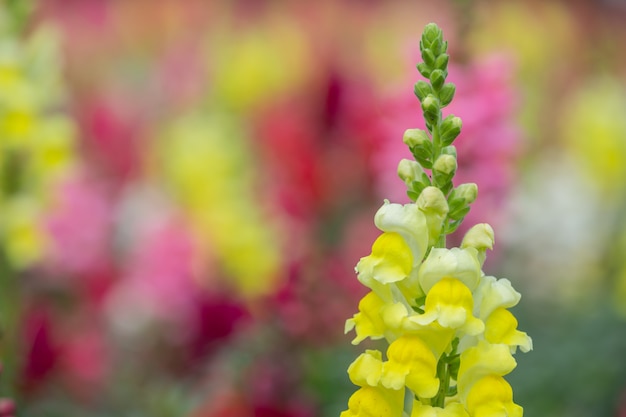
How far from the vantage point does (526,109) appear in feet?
16.4

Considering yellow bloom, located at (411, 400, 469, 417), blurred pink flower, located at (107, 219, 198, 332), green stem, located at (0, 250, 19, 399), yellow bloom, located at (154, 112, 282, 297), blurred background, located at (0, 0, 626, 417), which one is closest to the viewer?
yellow bloom, located at (411, 400, 469, 417)

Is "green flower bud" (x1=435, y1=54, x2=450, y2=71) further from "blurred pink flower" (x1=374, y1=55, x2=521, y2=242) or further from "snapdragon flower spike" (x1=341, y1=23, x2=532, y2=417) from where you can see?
"blurred pink flower" (x1=374, y1=55, x2=521, y2=242)

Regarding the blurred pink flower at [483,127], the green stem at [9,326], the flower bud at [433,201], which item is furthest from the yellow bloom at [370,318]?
the blurred pink flower at [483,127]

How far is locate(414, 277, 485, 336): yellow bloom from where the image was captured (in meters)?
0.93

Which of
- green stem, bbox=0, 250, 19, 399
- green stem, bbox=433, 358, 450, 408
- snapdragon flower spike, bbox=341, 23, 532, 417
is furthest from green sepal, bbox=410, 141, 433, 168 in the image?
green stem, bbox=0, 250, 19, 399

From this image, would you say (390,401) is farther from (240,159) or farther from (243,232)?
(240,159)

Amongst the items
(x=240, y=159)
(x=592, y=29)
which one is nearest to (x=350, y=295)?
(x=240, y=159)

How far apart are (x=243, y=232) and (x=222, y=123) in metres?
0.93

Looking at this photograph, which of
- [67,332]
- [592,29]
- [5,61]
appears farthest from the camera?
[592,29]

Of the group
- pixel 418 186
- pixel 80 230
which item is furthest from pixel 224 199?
pixel 418 186

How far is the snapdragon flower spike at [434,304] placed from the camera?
0.95 m

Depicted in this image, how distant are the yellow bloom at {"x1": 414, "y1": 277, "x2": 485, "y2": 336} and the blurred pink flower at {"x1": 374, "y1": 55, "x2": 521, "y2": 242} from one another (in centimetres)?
140

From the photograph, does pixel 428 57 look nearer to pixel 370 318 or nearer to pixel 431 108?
pixel 431 108

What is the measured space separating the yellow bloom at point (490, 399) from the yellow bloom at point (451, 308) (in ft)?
0.17
